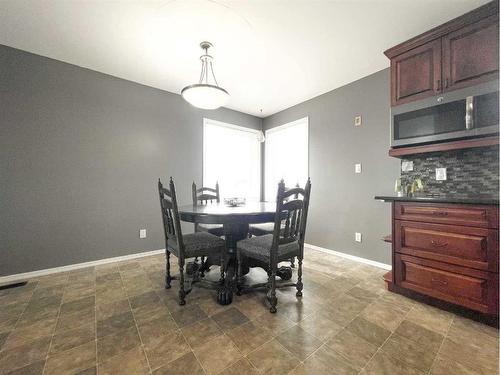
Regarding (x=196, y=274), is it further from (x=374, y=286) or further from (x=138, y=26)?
(x=138, y=26)

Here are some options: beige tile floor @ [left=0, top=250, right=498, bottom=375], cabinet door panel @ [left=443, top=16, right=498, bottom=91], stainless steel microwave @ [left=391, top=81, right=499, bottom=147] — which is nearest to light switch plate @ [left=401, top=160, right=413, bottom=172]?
stainless steel microwave @ [left=391, top=81, right=499, bottom=147]

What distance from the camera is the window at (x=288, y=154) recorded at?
358cm

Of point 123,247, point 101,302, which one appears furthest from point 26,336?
point 123,247

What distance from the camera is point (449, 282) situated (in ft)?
5.18

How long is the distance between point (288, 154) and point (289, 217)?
2385 mm

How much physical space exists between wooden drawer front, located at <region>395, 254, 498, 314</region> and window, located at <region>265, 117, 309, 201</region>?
6.45 feet

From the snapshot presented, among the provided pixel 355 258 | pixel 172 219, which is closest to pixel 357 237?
pixel 355 258

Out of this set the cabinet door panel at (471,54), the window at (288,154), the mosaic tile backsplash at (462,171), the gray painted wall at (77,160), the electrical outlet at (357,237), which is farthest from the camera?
the window at (288,154)

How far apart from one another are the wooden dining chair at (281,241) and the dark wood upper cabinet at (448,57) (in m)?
1.44

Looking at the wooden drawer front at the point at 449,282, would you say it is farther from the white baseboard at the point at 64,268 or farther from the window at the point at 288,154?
the white baseboard at the point at 64,268

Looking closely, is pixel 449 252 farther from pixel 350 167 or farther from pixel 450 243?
pixel 350 167

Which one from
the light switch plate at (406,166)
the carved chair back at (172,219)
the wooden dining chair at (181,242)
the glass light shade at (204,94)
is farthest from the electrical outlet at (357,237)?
the glass light shade at (204,94)

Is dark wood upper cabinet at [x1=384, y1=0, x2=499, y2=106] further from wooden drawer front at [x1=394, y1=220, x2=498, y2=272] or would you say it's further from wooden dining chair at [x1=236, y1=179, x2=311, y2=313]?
wooden dining chair at [x1=236, y1=179, x2=311, y2=313]

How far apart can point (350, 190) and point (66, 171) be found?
12.0ft
